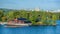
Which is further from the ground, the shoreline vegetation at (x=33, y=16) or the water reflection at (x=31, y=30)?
the shoreline vegetation at (x=33, y=16)

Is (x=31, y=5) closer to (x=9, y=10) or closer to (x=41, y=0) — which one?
(x=41, y=0)

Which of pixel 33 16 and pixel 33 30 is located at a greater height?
pixel 33 16

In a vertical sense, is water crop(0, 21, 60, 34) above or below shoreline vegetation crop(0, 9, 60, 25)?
below

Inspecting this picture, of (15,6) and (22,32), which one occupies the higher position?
(15,6)

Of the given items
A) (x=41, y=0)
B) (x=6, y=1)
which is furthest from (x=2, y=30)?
(x=41, y=0)

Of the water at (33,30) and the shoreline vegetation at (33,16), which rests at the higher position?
the shoreline vegetation at (33,16)

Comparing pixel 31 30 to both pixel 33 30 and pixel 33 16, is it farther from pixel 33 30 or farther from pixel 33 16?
pixel 33 16

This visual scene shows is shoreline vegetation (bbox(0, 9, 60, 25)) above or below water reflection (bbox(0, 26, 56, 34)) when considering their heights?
above

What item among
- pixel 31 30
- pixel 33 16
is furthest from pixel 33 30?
pixel 33 16
